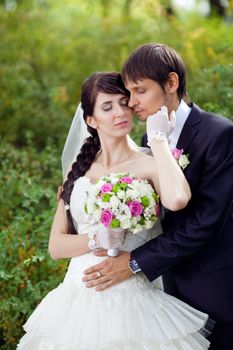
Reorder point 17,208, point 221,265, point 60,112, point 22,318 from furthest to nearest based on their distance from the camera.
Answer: point 60,112, point 17,208, point 22,318, point 221,265

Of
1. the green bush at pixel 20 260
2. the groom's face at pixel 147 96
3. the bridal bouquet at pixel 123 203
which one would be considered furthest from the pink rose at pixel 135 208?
the green bush at pixel 20 260

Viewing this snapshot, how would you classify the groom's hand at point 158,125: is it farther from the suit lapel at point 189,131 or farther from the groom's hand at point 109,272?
the groom's hand at point 109,272

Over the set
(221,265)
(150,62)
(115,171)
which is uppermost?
(150,62)

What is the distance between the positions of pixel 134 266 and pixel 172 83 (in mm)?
946

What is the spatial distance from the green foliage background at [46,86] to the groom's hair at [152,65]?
1731 millimetres

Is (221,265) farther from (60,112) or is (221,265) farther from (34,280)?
(60,112)

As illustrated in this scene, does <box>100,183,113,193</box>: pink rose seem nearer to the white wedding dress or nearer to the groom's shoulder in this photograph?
the white wedding dress

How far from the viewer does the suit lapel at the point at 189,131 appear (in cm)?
342

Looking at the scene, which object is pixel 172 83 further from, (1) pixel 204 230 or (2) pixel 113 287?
(2) pixel 113 287

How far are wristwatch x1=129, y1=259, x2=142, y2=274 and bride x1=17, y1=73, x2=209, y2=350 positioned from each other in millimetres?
81

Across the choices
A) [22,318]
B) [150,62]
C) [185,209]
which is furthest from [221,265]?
[22,318]

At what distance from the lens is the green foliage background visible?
A: 488 centimetres

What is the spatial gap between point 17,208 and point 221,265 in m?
2.89

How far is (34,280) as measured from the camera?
492cm
